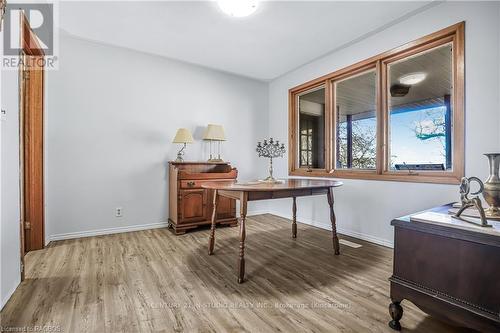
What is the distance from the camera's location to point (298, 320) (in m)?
1.43

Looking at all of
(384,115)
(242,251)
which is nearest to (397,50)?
(384,115)

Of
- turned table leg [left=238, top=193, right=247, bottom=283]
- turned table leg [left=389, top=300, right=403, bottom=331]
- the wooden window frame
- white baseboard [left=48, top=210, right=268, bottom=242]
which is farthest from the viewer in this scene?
white baseboard [left=48, top=210, right=268, bottom=242]

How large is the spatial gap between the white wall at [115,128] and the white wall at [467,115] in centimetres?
187

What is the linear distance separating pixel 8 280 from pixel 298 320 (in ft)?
6.49

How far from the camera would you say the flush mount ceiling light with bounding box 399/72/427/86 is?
2.58 metres

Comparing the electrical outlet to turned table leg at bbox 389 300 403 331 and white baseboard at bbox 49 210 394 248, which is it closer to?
white baseboard at bbox 49 210 394 248

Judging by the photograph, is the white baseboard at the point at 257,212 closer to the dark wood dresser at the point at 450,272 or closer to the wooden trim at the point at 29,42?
the dark wood dresser at the point at 450,272

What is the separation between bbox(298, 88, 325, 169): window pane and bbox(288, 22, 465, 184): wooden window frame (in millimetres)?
88

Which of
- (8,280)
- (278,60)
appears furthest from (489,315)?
(278,60)

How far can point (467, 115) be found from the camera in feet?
6.94

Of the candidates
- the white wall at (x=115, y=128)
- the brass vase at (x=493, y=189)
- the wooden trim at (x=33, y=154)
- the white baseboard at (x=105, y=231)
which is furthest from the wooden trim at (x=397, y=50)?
the wooden trim at (x=33, y=154)

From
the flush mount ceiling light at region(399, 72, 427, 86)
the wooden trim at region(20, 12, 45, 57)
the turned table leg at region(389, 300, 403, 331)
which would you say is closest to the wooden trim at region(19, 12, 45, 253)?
the wooden trim at region(20, 12, 45, 57)

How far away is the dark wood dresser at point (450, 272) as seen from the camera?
3.63 ft

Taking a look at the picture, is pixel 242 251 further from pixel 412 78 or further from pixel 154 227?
pixel 412 78
